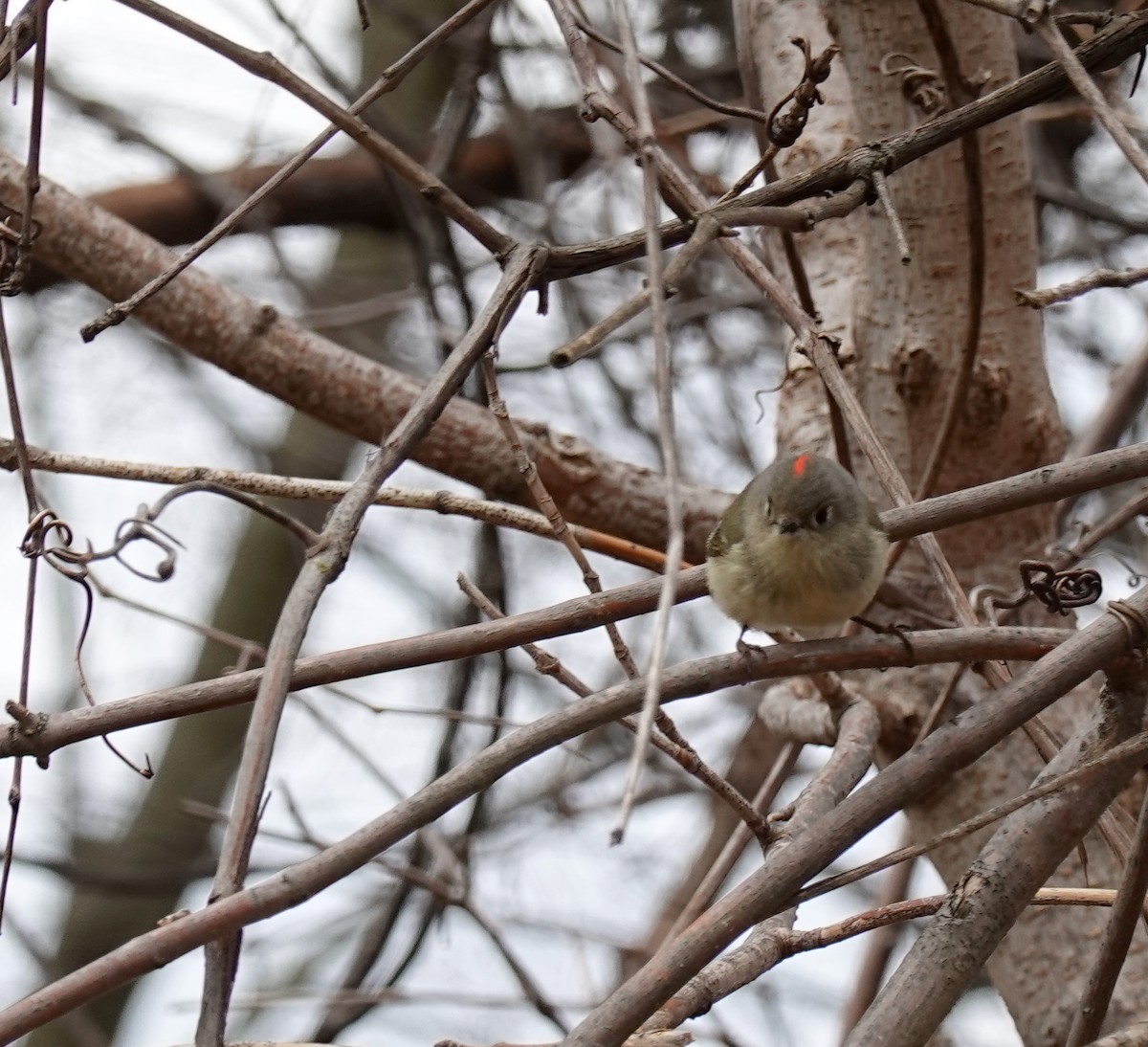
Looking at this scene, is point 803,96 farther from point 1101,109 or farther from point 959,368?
point 959,368

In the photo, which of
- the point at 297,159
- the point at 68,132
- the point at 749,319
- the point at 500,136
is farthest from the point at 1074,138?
the point at 297,159

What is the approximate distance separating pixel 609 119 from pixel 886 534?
52 cm

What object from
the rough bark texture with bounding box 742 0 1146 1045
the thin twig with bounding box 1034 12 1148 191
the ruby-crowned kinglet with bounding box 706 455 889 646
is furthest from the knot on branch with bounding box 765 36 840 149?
the rough bark texture with bounding box 742 0 1146 1045

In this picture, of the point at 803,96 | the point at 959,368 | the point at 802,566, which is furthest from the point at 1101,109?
the point at 959,368

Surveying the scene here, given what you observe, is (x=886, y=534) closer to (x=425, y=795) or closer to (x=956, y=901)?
(x=956, y=901)

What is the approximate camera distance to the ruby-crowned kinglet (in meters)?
1.67

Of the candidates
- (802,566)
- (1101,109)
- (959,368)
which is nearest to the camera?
(1101,109)

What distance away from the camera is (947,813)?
2.29 m

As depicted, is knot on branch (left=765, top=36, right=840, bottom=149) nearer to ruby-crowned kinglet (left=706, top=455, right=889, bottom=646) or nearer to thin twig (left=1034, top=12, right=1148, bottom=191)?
thin twig (left=1034, top=12, right=1148, bottom=191)

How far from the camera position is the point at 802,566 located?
1.69m

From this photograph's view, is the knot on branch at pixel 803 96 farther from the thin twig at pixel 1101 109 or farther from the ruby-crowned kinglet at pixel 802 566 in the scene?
the ruby-crowned kinglet at pixel 802 566

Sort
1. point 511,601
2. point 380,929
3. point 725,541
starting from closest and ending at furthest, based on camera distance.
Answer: point 725,541, point 380,929, point 511,601

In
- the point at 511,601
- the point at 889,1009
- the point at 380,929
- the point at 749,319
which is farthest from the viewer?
the point at 749,319

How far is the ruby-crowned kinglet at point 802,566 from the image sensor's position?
65.8 inches
